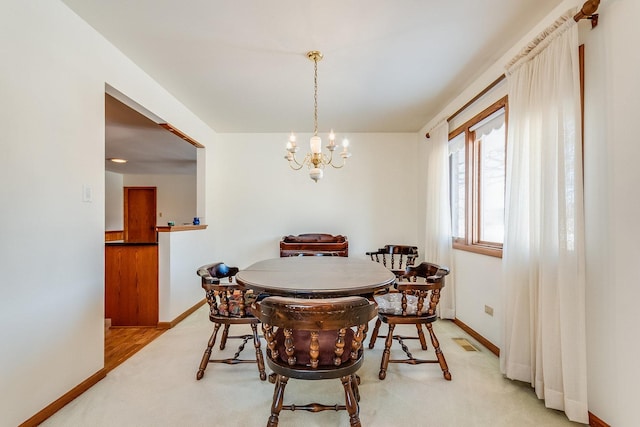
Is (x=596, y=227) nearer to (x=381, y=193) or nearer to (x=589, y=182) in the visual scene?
(x=589, y=182)

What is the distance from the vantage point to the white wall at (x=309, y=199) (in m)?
4.50

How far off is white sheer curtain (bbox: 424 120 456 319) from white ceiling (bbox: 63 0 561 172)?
0.48 meters

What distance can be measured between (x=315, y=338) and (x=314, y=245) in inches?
111

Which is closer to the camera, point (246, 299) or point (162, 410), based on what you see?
point (162, 410)

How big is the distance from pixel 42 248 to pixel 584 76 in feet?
10.6

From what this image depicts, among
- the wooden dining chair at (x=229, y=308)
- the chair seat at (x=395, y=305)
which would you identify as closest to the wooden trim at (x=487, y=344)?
the chair seat at (x=395, y=305)

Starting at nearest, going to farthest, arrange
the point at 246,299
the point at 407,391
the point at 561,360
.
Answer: the point at 561,360, the point at 407,391, the point at 246,299

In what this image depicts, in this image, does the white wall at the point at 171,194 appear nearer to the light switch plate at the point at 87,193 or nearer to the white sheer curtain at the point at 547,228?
the light switch plate at the point at 87,193

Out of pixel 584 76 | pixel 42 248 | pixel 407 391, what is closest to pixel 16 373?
pixel 42 248

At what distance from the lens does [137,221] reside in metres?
7.44

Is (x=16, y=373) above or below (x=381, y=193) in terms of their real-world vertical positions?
below

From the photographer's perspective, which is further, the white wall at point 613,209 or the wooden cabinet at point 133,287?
the wooden cabinet at point 133,287

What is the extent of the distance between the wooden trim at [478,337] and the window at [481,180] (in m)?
0.78

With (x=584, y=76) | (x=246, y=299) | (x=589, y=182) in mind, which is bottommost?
(x=246, y=299)
